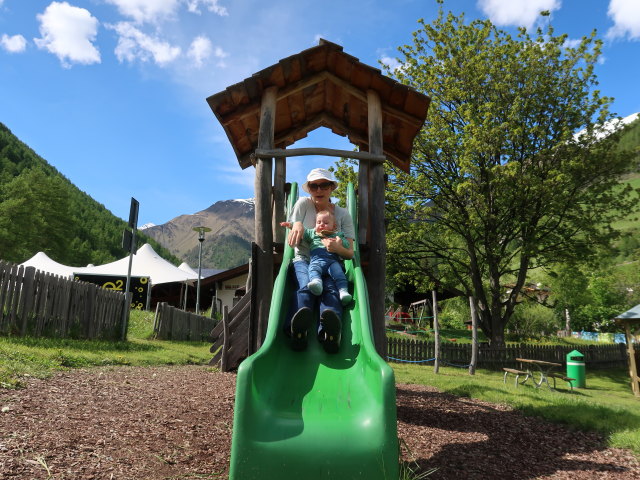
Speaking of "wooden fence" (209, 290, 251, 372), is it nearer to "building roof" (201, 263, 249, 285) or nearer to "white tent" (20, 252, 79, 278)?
"building roof" (201, 263, 249, 285)

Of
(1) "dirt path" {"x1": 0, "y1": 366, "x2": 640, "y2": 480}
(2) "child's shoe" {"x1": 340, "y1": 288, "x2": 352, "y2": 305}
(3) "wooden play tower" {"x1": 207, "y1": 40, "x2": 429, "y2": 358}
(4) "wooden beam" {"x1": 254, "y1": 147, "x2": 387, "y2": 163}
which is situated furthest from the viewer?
(4) "wooden beam" {"x1": 254, "y1": 147, "x2": 387, "y2": 163}

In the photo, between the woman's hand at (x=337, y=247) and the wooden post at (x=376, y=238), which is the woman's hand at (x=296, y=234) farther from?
the wooden post at (x=376, y=238)

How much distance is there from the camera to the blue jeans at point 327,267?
4.12 metres

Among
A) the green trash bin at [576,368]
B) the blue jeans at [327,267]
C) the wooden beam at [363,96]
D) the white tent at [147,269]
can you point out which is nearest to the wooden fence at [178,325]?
the wooden beam at [363,96]

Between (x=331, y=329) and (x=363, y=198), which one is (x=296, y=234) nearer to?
(x=331, y=329)

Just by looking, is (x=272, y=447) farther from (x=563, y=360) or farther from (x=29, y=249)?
(x=29, y=249)

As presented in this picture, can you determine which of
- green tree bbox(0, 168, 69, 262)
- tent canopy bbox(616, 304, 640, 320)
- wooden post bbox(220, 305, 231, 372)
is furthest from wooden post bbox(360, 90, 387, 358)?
green tree bbox(0, 168, 69, 262)

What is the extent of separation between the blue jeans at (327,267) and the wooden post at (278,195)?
1.25 m

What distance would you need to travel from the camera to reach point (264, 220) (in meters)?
5.30

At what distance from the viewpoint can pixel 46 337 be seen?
9227mm

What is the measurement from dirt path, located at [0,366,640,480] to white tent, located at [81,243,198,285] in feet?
75.5

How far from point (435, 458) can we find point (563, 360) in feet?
61.2

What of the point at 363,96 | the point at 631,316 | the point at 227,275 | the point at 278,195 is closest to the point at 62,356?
the point at 278,195

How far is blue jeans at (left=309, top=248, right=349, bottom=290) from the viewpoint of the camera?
162 inches
